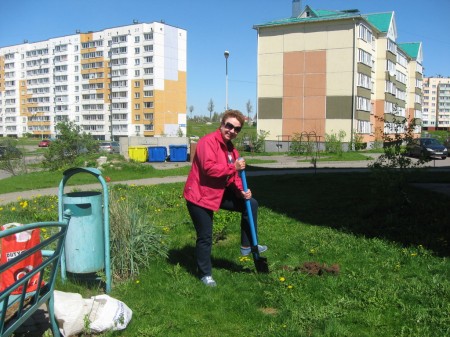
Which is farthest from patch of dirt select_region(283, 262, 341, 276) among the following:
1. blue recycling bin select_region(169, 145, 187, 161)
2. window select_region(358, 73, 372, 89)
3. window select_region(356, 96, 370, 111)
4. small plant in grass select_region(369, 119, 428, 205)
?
window select_region(358, 73, 372, 89)

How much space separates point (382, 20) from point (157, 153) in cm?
3341

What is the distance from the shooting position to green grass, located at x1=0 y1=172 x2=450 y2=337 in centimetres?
360

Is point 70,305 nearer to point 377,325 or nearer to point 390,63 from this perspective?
point 377,325

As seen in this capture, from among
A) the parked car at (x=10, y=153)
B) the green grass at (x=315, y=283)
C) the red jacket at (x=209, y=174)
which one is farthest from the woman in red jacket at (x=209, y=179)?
the parked car at (x=10, y=153)

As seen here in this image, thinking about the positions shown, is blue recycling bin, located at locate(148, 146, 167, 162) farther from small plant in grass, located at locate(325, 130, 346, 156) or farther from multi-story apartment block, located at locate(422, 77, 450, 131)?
multi-story apartment block, located at locate(422, 77, 450, 131)

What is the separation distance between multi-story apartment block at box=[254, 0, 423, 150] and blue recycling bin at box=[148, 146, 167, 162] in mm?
13588

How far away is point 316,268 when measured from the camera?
4816 mm

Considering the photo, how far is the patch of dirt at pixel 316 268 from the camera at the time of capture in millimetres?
4739

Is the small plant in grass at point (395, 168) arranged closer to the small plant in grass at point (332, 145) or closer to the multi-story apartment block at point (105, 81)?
the small plant in grass at point (332, 145)

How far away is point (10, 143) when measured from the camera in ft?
81.5

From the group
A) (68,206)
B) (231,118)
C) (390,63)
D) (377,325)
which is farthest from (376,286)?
(390,63)

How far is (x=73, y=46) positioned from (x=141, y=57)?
19.6 metres

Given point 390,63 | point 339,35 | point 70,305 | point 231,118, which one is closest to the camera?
point 70,305

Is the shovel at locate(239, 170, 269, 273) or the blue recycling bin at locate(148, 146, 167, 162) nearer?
the shovel at locate(239, 170, 269, 273)
